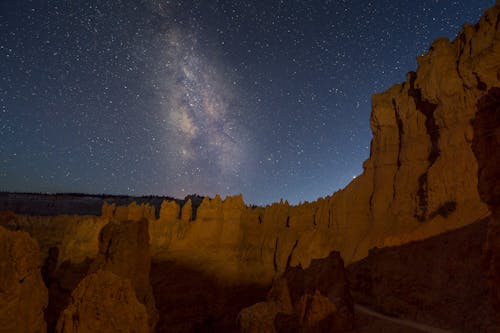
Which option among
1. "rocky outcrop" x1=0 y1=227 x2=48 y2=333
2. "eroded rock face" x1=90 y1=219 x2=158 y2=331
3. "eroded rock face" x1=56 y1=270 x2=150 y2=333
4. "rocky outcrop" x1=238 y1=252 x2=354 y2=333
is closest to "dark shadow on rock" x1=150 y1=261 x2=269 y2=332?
"rocky outcrop" x1=238 y1=252 x2=354 y2=333

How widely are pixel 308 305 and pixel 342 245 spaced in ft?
57.6

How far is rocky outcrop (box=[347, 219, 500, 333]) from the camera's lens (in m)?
18.3

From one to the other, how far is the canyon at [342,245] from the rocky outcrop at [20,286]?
4 centimetres

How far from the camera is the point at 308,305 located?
57.2 feet

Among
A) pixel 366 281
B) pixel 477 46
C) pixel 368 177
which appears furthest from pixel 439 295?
pixel 477 46

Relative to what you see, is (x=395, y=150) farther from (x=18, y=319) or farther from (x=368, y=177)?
(x=18, y=319)

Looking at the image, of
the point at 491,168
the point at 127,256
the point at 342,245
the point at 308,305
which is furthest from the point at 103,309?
the point at 342,245

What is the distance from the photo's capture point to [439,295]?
815 inches

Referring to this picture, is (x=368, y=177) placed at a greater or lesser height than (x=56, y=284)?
greater

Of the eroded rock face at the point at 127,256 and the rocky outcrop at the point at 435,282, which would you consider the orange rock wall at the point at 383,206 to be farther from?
the eroded rock face at the point at 127,256

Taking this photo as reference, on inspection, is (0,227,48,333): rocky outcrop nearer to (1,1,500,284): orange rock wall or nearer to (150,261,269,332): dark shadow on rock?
(150,261,269,332): dark shadow on rock

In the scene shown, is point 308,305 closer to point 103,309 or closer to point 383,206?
point 103,309

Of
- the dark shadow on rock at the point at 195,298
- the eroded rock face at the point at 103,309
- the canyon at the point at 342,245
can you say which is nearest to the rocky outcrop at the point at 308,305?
the canyon at the point at 342,245

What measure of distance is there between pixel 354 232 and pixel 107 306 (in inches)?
1138
